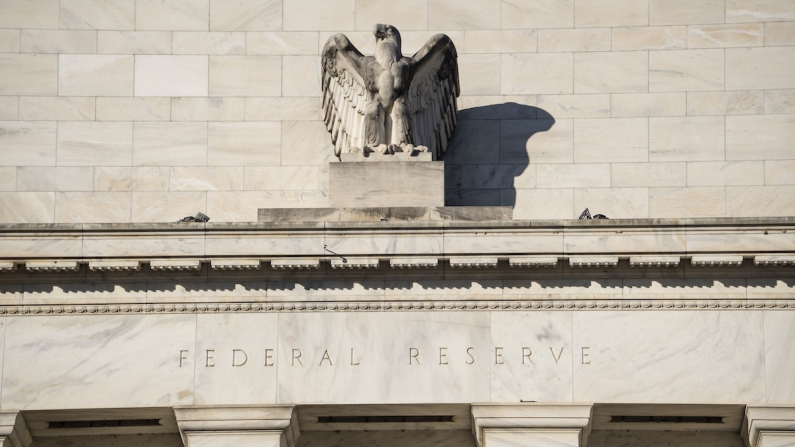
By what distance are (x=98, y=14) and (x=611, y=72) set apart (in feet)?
33.6

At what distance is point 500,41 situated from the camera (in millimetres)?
35406

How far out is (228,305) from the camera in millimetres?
30078

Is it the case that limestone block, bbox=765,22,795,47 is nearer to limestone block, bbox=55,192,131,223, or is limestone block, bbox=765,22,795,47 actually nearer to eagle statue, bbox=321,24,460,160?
eagle statue, bbox=321,24,460,160

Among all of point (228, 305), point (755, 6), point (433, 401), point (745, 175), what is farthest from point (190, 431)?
point (755, 6)

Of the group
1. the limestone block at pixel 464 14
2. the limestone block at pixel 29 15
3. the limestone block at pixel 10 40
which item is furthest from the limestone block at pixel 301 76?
the limestone block at pixel 10 40

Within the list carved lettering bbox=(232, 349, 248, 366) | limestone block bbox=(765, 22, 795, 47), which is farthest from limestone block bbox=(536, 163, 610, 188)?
carved lettering bbox=(232, 349, 248, 366)

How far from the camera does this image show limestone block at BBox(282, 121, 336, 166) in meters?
34.7

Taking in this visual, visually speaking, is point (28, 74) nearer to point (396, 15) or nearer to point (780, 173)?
point (396, 15)

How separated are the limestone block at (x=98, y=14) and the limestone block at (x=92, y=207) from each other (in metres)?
3.61

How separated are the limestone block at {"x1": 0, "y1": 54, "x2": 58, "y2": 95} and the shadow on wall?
7964 mm

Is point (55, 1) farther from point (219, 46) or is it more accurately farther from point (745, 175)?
point (745, 175)

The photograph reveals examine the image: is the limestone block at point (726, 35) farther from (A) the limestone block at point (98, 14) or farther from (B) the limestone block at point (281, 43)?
(A) the limestone block at point (98, 14)

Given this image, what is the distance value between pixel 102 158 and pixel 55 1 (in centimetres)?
358

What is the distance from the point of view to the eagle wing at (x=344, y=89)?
33.0m
